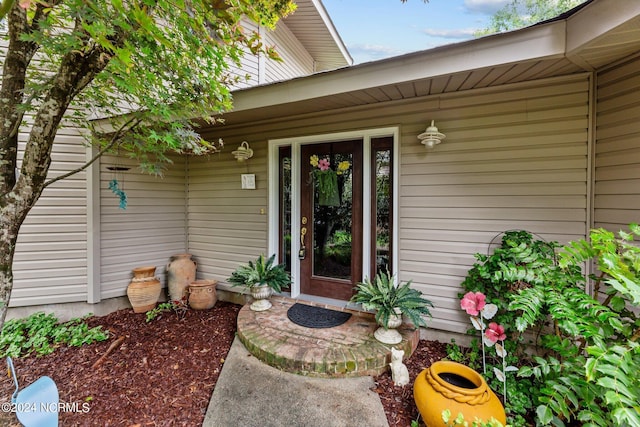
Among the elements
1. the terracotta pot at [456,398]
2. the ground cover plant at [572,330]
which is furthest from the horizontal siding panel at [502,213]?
the terracotta pot at [456,398]

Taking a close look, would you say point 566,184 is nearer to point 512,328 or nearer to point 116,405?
point 512,328

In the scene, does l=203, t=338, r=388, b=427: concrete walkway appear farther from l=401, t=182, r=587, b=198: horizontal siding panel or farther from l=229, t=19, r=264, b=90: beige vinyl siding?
l=229, t=19, r=264, b=90: beige vinyl siding

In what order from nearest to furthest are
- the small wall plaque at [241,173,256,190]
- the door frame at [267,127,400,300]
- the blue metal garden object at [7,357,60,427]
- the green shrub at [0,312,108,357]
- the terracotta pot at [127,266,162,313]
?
the blue metal garden object at [7,357,60,427] → the green shrub at [0,312,108,357] → the door frame at [267,127,400,300] → the terracotta pot at [127,266,162,313] → the small wall plaque at [241,173,256,190]

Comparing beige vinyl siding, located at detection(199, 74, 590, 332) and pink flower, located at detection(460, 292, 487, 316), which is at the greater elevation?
beige vinyl siding, located at detection(199, 74, 590, 332)

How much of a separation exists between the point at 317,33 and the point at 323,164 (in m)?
4.55

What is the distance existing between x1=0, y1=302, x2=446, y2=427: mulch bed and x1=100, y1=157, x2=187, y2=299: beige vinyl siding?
84cm

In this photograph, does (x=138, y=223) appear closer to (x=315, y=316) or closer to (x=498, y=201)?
(x=315, y=316)

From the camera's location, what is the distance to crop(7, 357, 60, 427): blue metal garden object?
5.25ft

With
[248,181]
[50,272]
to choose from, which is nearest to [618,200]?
[248,181]

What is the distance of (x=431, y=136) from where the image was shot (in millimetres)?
2680

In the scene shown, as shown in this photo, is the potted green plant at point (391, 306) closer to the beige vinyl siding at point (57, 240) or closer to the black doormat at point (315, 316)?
the black doormat at point (315, 316)

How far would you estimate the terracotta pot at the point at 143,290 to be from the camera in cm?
371

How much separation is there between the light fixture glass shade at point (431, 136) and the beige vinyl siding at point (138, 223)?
375 centimetres

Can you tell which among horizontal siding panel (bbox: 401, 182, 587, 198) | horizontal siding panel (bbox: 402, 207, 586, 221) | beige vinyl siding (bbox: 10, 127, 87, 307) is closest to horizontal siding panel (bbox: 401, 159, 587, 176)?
horizontal siding panel (bbox: 401, 182, 587, 198)
